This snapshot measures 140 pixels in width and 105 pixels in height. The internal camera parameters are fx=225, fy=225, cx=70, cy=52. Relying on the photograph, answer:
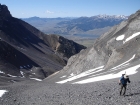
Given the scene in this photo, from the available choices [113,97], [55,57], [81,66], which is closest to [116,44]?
[81,66]

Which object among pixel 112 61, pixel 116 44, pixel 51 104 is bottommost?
pixel 51 104

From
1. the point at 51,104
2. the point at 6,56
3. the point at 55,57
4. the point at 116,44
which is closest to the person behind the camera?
the point at 51,104

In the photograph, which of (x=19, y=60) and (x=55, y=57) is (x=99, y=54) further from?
(x=55, y=57)

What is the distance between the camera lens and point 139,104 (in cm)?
1619

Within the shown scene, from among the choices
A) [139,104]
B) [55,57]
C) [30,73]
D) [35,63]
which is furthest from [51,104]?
[55,57]

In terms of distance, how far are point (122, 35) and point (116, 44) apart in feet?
13.7

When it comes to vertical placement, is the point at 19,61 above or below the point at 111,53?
below

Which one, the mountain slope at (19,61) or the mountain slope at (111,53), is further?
the mountain slope at (19,61)

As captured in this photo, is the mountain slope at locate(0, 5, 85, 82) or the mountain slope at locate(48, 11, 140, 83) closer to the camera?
the mountain slope at locate(48, 11, 140, 83)

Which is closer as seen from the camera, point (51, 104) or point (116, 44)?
point (51, 104)

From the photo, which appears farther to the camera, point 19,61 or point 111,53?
point 19,61

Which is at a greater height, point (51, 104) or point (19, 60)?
point (19, 60)

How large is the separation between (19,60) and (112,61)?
91.0 metres

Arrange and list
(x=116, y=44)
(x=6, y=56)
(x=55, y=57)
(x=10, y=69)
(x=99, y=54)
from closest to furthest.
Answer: (x=116, y=44) → (x=99, y=54) → (x=10, y=69) → (x=6, y=56) → (x=55, y=57)
